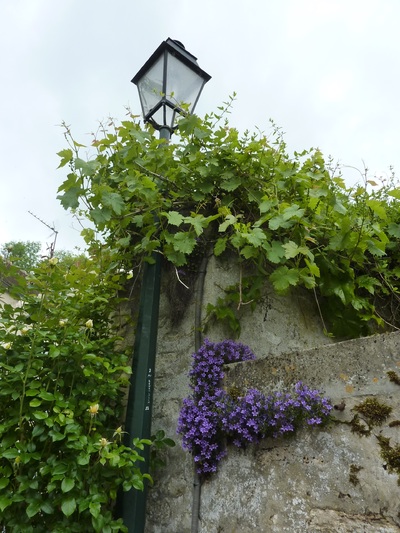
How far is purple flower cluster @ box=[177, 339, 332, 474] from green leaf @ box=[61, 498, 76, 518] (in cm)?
52

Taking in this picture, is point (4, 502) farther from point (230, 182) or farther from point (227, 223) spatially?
point (230, 182)

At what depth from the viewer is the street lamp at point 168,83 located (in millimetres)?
Result: 2473

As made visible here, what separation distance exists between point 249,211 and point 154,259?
62 centimetres

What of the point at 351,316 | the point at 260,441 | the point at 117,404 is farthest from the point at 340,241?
the point at 117,404

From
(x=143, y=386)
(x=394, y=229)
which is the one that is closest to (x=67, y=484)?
(x=143, y=386)

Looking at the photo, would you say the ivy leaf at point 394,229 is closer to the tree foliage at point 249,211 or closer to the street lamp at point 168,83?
the tree foliage at point 249,211

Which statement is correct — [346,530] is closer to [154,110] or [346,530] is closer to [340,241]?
[340,241]

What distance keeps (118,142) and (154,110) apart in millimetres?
291

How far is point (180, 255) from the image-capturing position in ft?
7.18

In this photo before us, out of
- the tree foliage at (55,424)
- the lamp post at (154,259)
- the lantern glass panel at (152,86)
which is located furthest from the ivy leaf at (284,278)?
the lantern glass panel at (152,86)

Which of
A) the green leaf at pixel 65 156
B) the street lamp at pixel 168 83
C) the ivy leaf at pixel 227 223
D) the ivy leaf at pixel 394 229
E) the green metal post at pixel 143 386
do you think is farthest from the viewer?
the street lamp at pixel 168 83

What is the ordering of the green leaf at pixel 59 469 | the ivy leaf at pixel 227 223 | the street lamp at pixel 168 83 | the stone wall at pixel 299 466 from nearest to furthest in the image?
the stone wall at pixel 299 466
the green leaf at pixel 59 469
the ivy leaf at pixel 227 223
the street lamp at pixel 168 83

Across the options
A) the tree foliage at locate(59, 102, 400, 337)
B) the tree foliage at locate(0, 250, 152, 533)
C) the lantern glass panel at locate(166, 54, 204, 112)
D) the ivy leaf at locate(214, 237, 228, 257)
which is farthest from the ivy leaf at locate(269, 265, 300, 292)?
the lantern glass panel at locate(166, 54, 204, 112)

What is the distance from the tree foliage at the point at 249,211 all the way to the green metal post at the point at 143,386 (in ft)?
0.52
